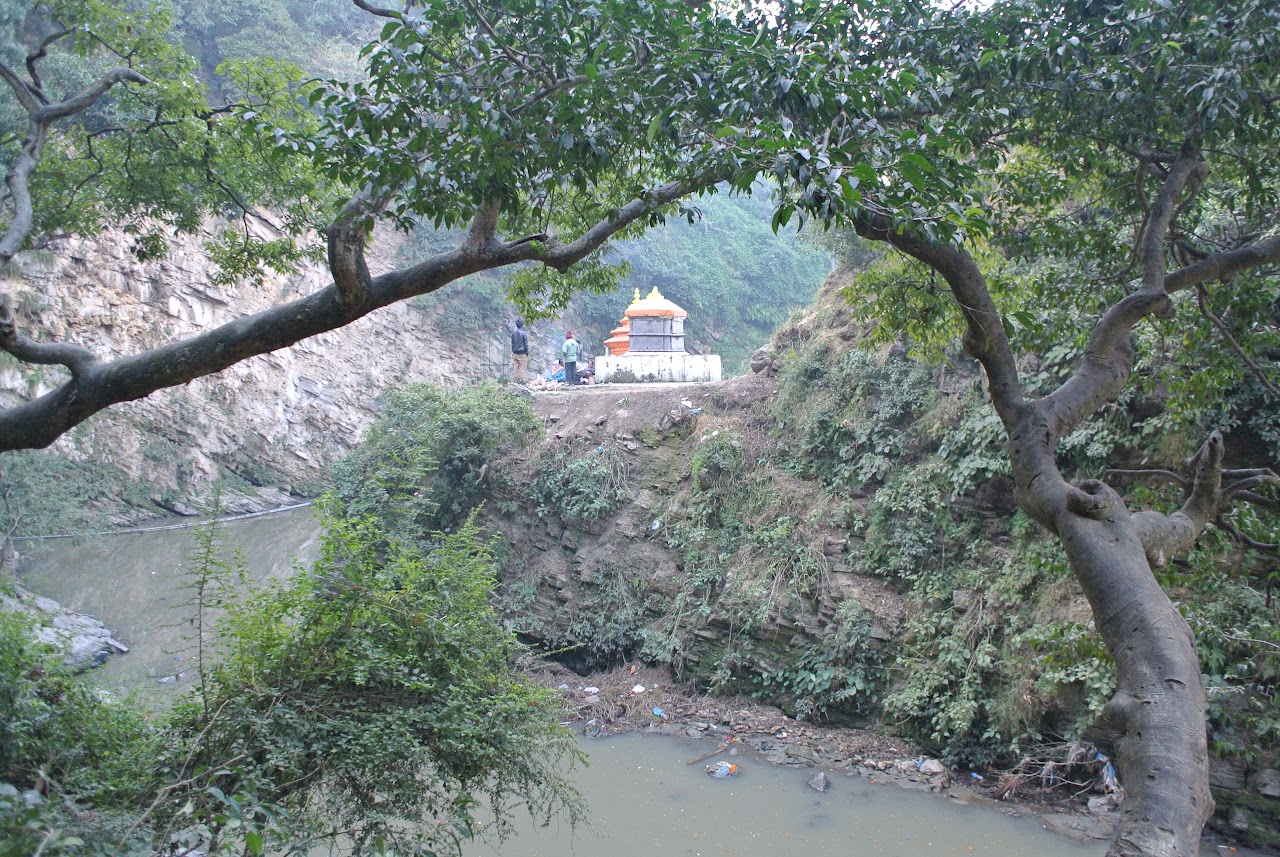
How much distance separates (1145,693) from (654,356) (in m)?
13.5

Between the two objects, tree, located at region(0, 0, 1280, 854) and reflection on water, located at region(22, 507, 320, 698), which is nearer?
tree, located at region(0, 0, 1280, 854)

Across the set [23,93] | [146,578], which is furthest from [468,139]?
[146,578]

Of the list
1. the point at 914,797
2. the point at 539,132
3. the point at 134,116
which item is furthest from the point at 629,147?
the point at 914,797

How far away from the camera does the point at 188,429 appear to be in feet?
57.6

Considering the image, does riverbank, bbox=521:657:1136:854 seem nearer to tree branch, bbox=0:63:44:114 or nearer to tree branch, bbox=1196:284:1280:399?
tree branch, bbox=1196:284:1280:399

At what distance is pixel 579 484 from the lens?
11523mm

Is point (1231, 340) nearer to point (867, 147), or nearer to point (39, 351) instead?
point (867, 147)

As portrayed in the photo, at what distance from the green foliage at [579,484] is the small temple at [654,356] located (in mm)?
3926

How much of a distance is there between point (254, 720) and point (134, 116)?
5.14m

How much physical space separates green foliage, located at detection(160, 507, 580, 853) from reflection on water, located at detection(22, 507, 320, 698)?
6.55m

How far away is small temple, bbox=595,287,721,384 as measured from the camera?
15.8 m

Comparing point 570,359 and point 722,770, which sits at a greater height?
point 570,359

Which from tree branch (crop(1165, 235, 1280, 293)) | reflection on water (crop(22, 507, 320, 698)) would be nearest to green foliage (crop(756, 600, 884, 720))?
tree branch (crop(1165, 235, 1280, 293))

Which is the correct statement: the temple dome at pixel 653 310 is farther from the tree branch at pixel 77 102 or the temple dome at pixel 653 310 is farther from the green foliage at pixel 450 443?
the tree branch at pixel 77 102
